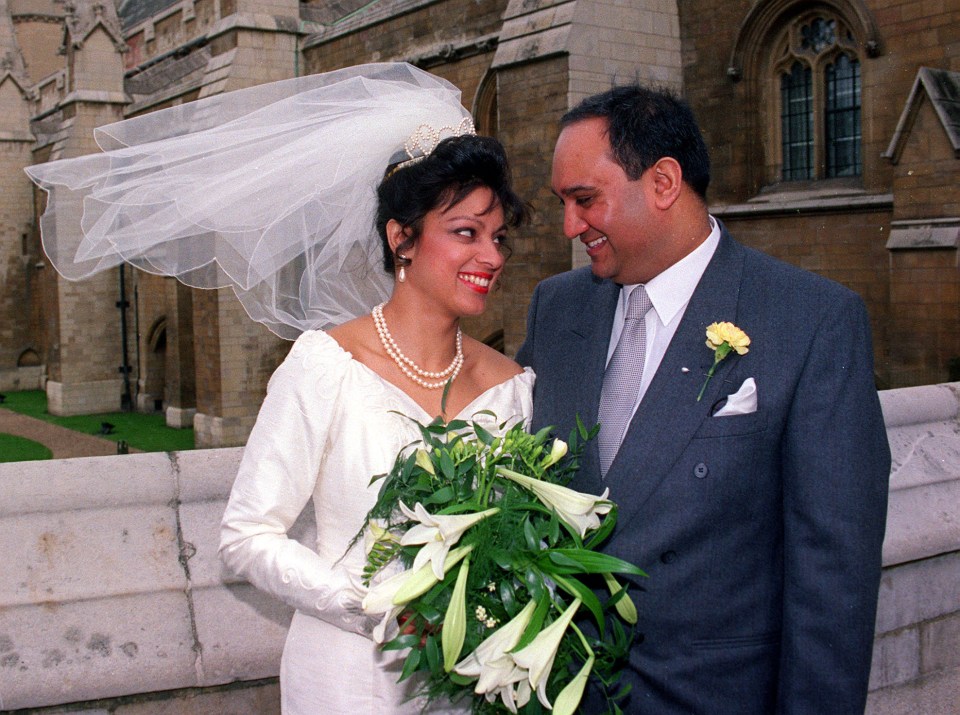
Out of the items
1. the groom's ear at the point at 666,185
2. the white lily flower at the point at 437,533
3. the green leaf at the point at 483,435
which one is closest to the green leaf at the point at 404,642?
the white lily flower at the point at 437,533

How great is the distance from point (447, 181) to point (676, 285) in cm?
59

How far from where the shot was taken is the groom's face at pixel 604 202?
2.24m

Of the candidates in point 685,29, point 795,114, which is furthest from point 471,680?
point 685,29

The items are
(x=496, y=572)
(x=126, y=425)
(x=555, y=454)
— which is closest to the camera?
(x=496, y=572)

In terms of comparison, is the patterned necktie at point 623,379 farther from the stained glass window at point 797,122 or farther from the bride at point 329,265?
the stained glass window at point 797,122

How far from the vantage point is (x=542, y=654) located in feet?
5.94

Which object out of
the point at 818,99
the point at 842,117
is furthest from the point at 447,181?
the point at 818,99

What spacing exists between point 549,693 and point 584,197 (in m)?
1.04

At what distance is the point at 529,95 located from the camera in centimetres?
1252

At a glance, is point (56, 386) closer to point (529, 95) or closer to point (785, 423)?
point (529, 95)

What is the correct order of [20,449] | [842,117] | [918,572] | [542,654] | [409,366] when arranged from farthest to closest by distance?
[20,449] < [842,117] < [918,572] < [409,366] < [542,654]

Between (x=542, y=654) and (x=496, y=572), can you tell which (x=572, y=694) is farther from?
(x=496, y=572)

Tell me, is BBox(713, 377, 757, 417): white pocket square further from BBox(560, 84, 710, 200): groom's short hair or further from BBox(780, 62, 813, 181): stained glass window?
BBox(780, 62, 813, 181): stained glass window

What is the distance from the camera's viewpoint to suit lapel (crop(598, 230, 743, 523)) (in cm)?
212
